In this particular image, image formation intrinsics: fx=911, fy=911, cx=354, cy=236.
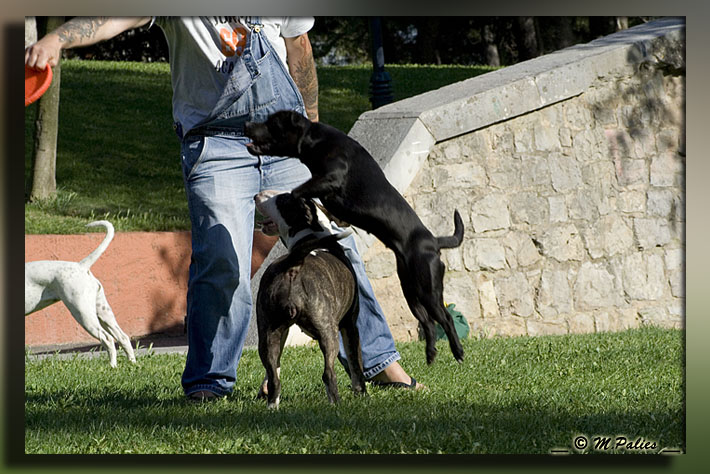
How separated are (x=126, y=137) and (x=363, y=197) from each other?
10481 mm

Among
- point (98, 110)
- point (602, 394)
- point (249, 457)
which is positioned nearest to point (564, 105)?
point (602, 394)

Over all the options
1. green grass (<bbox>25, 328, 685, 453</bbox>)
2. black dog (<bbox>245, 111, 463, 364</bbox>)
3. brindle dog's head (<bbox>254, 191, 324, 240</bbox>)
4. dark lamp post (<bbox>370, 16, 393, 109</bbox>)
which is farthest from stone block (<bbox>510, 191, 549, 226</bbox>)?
black dog (<bbox>245, 111, 463, 364</bbox>)

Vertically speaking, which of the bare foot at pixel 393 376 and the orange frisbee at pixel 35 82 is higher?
the orange frisbee at pixel 35 82

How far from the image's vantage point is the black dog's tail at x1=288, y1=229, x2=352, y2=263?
14.2 feet

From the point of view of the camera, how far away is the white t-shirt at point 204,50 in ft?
15.2

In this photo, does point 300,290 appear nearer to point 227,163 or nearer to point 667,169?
point 227,163

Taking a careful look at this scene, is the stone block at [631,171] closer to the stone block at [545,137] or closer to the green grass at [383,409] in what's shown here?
the stone block at [545,137]

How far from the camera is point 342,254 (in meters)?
4.69

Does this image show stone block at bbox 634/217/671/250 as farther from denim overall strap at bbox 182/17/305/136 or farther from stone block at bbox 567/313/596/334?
denim overall strap at bbox 182/17/305/136

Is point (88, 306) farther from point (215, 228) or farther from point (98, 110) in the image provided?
point (98, 110)

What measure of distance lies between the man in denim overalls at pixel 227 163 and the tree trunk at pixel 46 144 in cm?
648

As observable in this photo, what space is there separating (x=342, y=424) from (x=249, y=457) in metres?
0.51

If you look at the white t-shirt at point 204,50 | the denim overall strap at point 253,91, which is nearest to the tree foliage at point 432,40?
the white t-shirt at point 204,50

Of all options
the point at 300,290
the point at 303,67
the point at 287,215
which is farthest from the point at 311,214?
the point at 303,67
